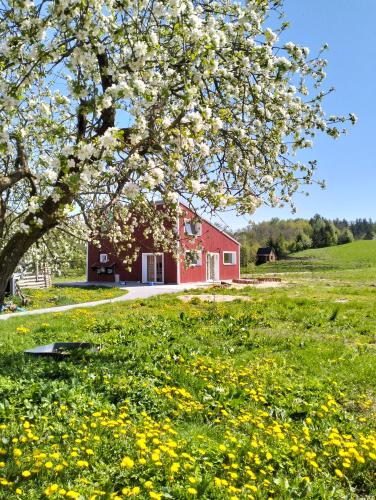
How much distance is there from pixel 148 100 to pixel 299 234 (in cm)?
9651

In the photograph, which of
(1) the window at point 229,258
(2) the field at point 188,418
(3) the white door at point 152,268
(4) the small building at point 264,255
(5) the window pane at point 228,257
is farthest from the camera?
(4) the small building at point 264,255

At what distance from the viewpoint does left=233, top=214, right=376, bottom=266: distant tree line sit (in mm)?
90938

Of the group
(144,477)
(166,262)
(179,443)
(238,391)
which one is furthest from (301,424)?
(166,262)

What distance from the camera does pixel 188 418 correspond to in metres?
5.89

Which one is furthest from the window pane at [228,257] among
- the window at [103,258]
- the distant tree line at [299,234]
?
the distant tree line at [299,234]

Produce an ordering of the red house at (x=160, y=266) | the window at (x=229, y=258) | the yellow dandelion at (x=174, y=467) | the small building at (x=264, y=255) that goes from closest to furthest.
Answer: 1. the yellow dandelion at (x=174, y=467)
2. the red house at (x=160, y=266)
3. the window at (x=229, y=258)
4. the small building at (x=264, y=255)

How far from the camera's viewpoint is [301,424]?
5.89 m

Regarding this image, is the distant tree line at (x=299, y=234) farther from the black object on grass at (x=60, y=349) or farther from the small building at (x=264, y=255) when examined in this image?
the black object on grass at (x=60, y=349)

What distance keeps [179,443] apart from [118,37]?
4.67m

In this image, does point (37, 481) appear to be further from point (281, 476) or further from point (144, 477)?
point (281, 476)

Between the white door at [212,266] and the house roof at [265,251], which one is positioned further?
the house roof at [265,251]

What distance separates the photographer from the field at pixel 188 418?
4.23m

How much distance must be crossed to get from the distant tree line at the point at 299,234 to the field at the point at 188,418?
64.2m

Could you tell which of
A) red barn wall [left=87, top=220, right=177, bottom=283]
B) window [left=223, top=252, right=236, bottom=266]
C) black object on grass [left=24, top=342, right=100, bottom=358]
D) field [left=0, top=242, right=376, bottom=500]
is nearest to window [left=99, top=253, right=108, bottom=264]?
red barn wall [left=87, top=220, right=177, bottom=283]
